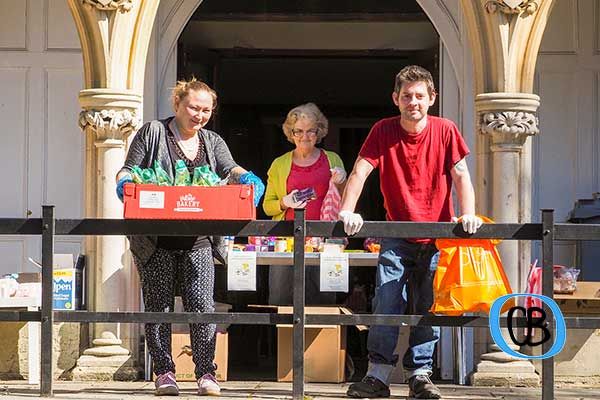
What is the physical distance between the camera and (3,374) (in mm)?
8547

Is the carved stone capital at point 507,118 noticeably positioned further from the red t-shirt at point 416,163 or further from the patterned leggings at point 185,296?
the patterned leggings at point 185,296

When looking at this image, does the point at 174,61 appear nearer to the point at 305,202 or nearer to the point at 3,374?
the point at 305,202

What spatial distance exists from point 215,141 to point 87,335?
234 centimetres

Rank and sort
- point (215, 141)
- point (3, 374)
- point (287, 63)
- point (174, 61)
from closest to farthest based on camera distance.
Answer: point (215, 141)
point (3, 374)
point (174, 61)
point (287, 63)

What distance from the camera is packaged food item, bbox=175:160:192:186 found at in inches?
271

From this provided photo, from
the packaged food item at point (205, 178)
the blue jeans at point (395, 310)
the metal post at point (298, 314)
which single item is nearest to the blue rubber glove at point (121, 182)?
the packaged food item at point (205, 178)

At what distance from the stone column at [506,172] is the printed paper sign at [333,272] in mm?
1054

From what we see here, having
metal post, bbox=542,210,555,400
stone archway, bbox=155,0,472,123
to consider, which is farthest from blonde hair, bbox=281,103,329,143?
metal post, bbox=542,210,555,400

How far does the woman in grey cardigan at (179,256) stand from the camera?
23.2 feet

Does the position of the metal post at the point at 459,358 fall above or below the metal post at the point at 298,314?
below

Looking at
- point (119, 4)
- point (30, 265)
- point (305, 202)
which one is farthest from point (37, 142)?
point (305, 202)

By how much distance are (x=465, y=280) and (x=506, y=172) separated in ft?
6.92

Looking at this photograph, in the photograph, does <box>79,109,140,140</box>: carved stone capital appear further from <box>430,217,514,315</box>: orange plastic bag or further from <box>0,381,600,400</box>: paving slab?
<box>430,217,514,315</box>: orange plastic bag

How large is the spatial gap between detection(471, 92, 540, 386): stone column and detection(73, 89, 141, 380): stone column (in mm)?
2301
